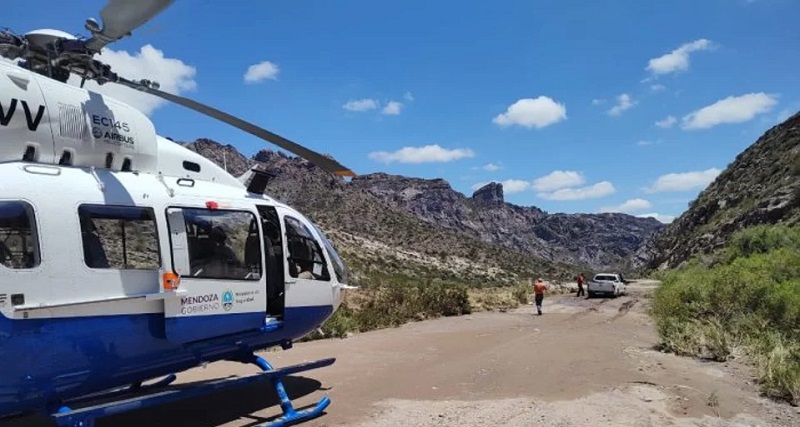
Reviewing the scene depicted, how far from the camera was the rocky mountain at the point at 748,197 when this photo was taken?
4072cm

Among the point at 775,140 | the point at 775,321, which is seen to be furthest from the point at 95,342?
the point at 775,140

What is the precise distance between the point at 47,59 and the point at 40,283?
2628 millimetres

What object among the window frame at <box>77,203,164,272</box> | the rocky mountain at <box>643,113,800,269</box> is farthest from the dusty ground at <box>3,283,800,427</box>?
the rocky mountain at <box>643,113,800,269</box>

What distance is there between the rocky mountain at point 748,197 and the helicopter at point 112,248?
116 feet

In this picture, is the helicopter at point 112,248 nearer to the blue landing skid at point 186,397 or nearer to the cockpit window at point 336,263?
the blue landing skid at point 186,397

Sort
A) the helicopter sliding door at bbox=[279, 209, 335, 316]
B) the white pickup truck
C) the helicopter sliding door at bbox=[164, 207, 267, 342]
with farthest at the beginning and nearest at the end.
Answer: the white pickup truck, the helicopter sliding door at bbox=[279, 209, 335, 316], the helicopter sliding door at bbox=[164, 207, 267, 342]

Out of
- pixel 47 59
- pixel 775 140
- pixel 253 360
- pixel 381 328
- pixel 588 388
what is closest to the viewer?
pixel 47 59

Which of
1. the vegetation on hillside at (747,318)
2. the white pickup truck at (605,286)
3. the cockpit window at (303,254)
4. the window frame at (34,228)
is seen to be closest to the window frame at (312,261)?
the cockpit window at (303,254)

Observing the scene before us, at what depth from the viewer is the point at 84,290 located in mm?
5973

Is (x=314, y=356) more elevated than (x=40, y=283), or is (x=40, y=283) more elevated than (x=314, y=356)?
(x=40, y=283)

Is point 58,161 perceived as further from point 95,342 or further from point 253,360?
point 253,360

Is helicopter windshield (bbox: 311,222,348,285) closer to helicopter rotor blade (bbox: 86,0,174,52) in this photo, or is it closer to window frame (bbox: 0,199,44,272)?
window frame (bbox: 0,199,44,272)

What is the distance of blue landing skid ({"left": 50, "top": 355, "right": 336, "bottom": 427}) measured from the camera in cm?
573

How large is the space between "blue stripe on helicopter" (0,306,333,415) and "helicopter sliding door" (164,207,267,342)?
0.22 feet
